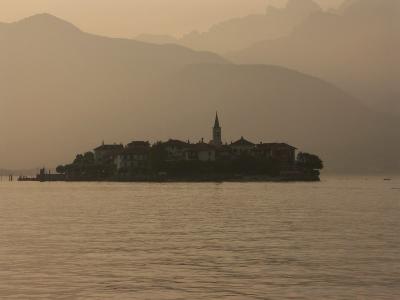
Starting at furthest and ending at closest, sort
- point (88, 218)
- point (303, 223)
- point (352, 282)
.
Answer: point (88, 218) < point (303, 223) < point (352, 282)

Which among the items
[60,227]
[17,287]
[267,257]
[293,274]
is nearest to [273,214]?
[60,227]

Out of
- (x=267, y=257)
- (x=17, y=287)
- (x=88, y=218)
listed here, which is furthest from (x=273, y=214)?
(x=17, y=287)

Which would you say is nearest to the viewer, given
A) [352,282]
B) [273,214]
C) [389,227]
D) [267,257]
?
[352,282]

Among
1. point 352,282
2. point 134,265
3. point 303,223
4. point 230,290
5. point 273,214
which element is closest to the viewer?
point 230,290

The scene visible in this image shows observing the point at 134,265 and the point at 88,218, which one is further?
the point at 88,218

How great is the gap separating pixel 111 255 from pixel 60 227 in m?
19.9

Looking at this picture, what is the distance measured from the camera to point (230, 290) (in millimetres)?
27359

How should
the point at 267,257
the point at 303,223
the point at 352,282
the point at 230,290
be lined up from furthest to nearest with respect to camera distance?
the point at 303,223 → the point at 267,257 → the point at 352,282 → the point at 230,290

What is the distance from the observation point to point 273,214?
7312 cm

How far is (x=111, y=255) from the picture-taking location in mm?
37438

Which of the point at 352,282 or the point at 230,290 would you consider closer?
the point at 230,290

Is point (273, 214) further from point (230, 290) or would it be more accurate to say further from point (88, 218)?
Answer: point (230, 290)

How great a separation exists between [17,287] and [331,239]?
2333 centimetres

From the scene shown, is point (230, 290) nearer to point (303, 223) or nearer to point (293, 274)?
point (293, 274)
